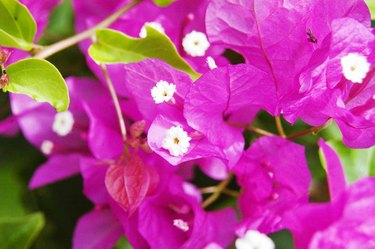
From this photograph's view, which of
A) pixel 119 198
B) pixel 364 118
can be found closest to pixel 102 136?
pixel 119 198

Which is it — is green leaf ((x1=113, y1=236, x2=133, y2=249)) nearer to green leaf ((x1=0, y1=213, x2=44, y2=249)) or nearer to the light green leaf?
green leaf ((x1=0, y1=213, x2=44, y2=249))

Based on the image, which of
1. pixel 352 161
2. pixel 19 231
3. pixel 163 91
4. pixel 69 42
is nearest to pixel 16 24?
pixel 69 42

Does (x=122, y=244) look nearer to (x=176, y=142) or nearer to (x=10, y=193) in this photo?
(x=10, y=193)

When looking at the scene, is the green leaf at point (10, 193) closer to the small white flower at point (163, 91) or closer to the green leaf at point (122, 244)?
the green leaf at point (122, 244)

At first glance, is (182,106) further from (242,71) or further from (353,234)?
(353,234)

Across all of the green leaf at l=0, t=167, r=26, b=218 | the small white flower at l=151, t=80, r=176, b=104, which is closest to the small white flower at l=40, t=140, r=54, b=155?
the green leaf at l=0, t=167, r=26, b=218

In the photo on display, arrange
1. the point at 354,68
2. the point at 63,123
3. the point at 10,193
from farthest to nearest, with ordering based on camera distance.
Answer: the point at 10,193
the point at 63,123
the point at 354,68

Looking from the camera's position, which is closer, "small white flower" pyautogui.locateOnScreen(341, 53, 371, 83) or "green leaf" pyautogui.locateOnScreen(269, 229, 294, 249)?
"small white flower" pyautogui.locateOnScreen(341, 53, 371, 83)
